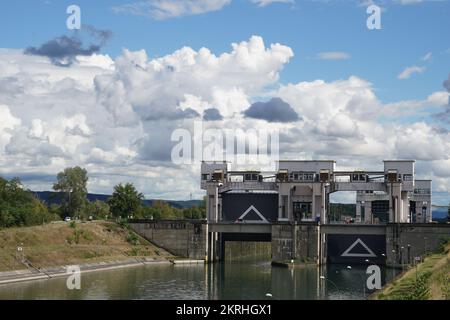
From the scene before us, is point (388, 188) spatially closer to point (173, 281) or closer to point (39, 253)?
point (173, 281)

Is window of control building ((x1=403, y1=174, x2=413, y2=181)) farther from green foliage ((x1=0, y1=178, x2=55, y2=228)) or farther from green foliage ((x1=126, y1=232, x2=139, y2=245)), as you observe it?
green foliage ((x1=0, y1=178, x2=55, y2=228))

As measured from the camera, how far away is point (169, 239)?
127m

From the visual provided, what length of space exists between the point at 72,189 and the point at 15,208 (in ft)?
124

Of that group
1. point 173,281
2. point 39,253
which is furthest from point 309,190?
point 39,253

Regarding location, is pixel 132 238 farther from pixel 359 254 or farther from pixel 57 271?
pixel 359 254

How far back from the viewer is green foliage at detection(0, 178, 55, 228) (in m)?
112

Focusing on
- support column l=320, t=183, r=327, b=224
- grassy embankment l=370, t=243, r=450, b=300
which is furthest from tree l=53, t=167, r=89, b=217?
grassy embankment l=370, t=243, r=450, b=300

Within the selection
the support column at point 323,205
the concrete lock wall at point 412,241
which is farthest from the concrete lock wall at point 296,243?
the concrete lock wall at point 412,241

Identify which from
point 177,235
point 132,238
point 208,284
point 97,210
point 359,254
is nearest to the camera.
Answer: point 208,284

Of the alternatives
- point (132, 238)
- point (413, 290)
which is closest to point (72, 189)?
point (132, 238)

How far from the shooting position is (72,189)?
15275cm

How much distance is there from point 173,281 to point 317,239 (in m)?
33.0

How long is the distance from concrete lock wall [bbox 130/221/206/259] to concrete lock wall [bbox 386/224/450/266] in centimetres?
3259

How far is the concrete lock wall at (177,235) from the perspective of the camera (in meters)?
124
